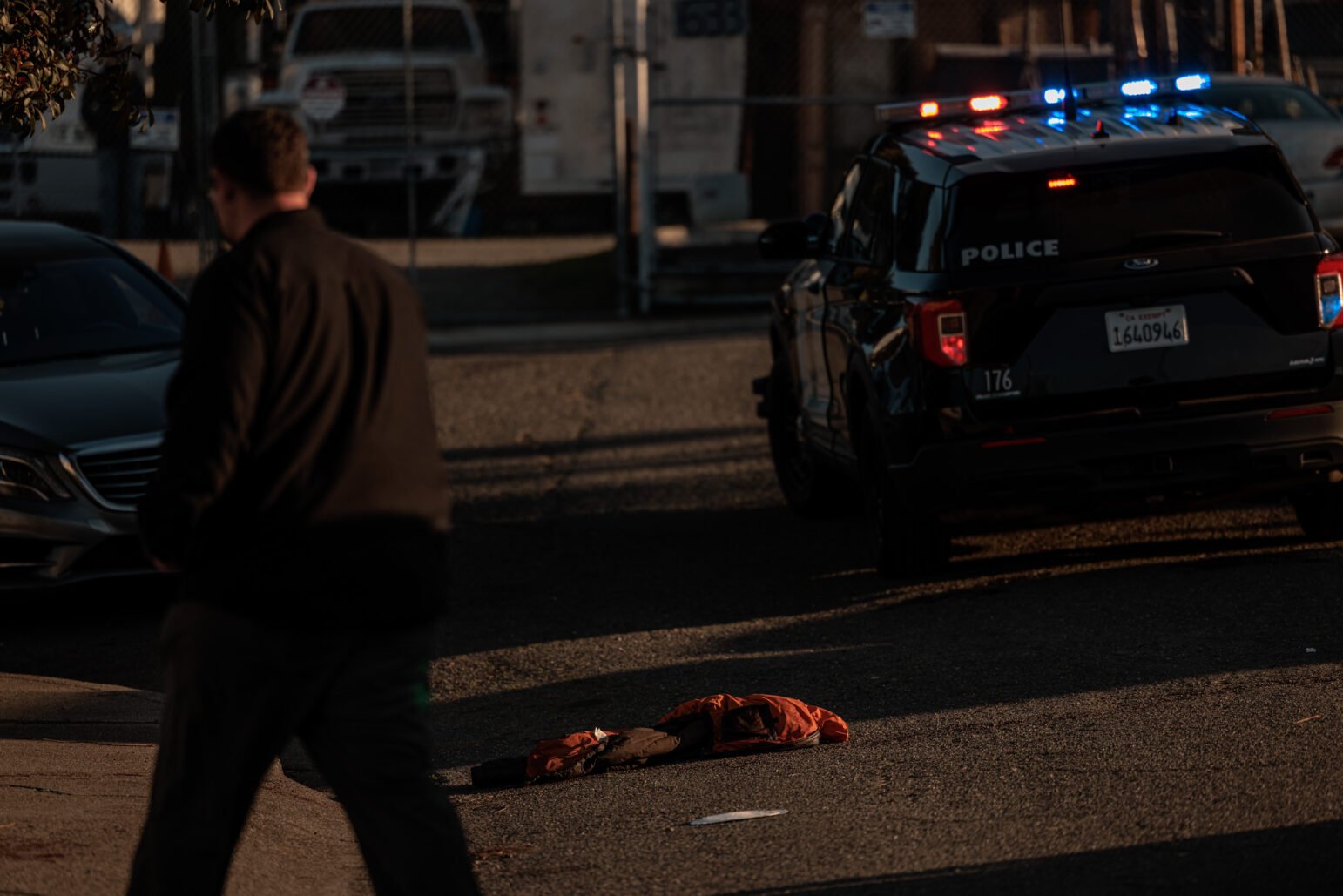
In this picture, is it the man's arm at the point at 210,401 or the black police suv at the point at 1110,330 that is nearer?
the man's arm at the point at 210,401

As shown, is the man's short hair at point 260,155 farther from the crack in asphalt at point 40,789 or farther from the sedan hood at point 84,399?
the sedan hood at point 84,399

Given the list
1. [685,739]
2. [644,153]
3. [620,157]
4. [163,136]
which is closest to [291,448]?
[685,739]

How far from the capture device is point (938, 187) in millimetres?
8539

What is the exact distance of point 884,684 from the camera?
23.6 feet

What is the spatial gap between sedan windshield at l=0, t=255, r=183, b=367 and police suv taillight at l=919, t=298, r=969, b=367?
4.00 metres

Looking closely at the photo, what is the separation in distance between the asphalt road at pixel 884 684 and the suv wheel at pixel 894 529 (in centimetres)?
14

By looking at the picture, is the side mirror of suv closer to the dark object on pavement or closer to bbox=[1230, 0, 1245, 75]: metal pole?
the dark object on pavement

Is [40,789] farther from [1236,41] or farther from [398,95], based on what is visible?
[398,95]

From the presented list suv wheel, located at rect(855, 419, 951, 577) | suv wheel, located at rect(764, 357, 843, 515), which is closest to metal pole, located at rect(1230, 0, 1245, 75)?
suv wheel, located at rect(764, 357, 843, 515)

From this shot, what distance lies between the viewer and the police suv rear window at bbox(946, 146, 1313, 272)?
323 inches

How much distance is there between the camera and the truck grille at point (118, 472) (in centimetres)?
881

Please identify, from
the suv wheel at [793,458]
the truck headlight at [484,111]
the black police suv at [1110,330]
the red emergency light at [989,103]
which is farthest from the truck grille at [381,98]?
the black police suv at [1110,330]

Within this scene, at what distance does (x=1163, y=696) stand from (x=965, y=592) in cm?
200

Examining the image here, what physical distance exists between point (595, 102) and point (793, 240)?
14.6 meters
